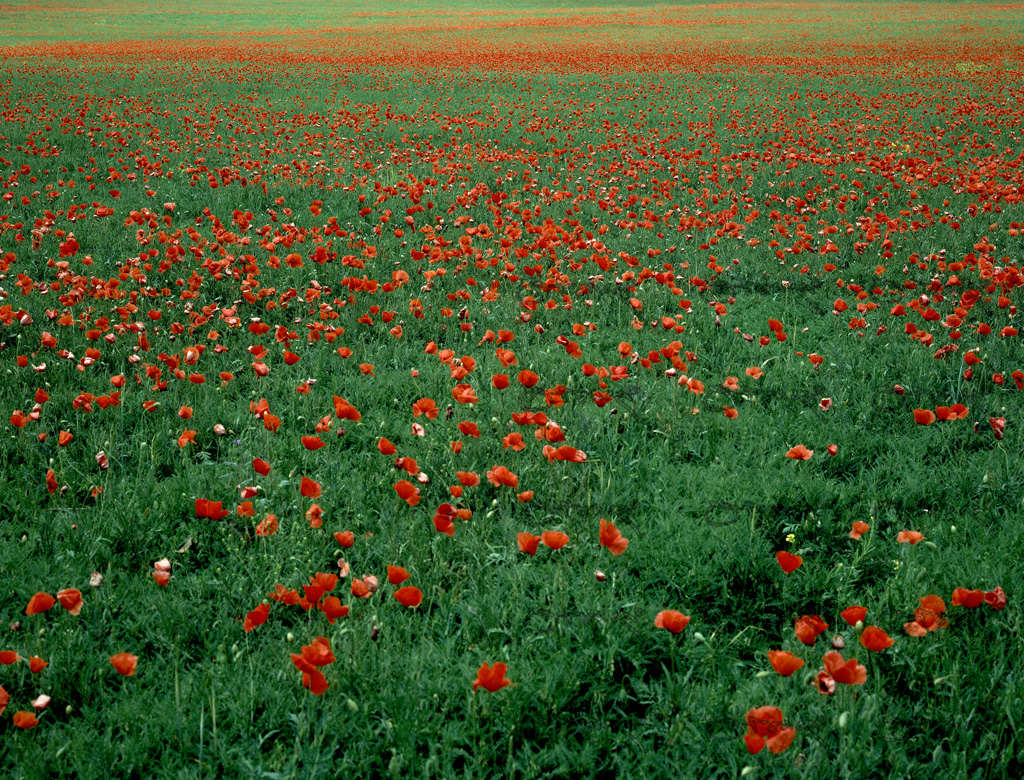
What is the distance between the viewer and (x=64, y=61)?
2225 centimetres

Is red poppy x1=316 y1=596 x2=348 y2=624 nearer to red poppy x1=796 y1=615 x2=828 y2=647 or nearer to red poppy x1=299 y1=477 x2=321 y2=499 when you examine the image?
red poppy x1=299 y1=477 x2=321 y2=499

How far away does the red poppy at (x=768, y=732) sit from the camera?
67.7 inches

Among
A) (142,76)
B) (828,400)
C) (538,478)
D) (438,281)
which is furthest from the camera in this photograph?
(142,76)

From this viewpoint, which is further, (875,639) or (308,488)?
(308,488)

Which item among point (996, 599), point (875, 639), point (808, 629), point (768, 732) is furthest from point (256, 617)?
point (996, 599)

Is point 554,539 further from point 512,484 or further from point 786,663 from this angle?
point 786,663

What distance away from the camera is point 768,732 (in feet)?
5.78

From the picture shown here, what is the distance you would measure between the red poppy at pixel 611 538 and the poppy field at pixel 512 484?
145 millimetres

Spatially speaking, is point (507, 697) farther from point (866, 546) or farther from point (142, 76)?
point (142, 76)

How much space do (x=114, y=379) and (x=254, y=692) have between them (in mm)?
1796

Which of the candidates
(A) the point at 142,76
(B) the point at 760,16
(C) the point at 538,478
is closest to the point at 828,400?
(C) the point at 538,478

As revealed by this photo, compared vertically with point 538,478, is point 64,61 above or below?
above

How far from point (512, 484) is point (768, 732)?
44.1 inches

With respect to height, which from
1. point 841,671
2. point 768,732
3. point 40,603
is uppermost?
point 40,603
